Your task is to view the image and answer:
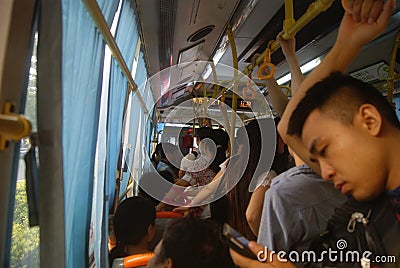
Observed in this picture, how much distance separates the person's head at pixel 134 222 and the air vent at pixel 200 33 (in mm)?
1211

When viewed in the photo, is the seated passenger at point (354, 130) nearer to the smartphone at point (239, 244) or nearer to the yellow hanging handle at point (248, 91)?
the smartphone at point (239, 244)

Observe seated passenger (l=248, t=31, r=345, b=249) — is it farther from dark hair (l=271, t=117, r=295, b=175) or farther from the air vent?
the air vent

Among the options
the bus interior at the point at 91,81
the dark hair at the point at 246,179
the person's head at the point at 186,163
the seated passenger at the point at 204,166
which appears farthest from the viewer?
the person's head at the point at 186,163

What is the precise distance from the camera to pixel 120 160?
7.08ft

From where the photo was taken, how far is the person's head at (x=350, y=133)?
470 millimetres

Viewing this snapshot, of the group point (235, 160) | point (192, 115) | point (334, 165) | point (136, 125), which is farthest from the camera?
point (136, 125)

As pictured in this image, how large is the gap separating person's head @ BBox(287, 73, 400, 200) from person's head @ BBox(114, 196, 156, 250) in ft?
2.28

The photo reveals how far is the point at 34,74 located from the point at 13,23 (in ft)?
0.52

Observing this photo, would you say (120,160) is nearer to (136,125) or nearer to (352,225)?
(136,125)

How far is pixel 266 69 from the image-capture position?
86 centimetres

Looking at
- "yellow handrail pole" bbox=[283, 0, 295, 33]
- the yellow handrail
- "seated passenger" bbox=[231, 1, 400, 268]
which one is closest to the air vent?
the yellow handrail

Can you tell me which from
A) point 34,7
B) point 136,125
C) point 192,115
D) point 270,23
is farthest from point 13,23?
point 136,125

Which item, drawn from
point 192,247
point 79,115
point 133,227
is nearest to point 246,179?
point 192,247

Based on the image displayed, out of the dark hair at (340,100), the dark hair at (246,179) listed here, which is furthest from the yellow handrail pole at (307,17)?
the dark hair at (246,179)
